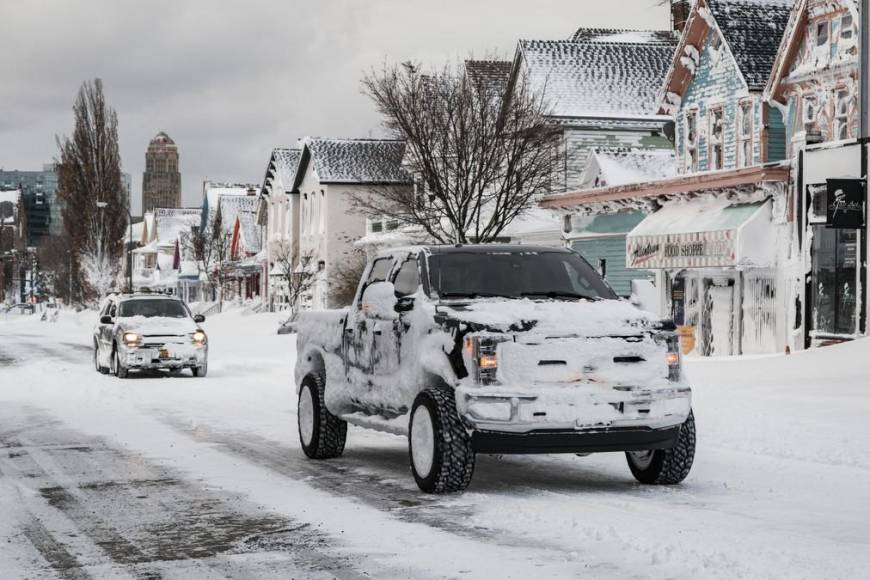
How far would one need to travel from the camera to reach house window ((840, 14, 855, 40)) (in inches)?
1152

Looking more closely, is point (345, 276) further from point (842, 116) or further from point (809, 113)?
point (842, 116)

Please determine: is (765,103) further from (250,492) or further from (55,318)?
(55,318)

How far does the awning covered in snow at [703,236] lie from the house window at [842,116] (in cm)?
210

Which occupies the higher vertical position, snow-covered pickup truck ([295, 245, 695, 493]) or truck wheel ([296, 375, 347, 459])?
snow-covered pickup truck ([295, 245, 695, 493])

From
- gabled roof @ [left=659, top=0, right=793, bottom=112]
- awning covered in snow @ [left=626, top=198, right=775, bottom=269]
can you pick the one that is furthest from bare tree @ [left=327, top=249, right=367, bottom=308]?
gabled roof @ [left=659, top=0, right=793, bottom=112]

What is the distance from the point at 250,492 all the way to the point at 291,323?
127 ft

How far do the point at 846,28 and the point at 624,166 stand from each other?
10855 millimetres

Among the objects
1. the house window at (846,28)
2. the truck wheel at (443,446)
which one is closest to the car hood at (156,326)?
the house window at (846,28)

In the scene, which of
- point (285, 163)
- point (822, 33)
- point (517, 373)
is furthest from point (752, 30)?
point (285, 163)

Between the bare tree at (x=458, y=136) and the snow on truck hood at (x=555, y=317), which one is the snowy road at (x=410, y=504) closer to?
the snow on truck hood at (x=555, y=317)

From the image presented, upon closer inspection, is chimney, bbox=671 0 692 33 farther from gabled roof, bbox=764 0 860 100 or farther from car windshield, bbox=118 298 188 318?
car windshield, bbox=118 298 188 318

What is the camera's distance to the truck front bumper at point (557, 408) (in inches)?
386

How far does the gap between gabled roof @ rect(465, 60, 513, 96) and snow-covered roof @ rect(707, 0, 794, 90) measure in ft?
22.0

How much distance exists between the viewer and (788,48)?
102 ft
